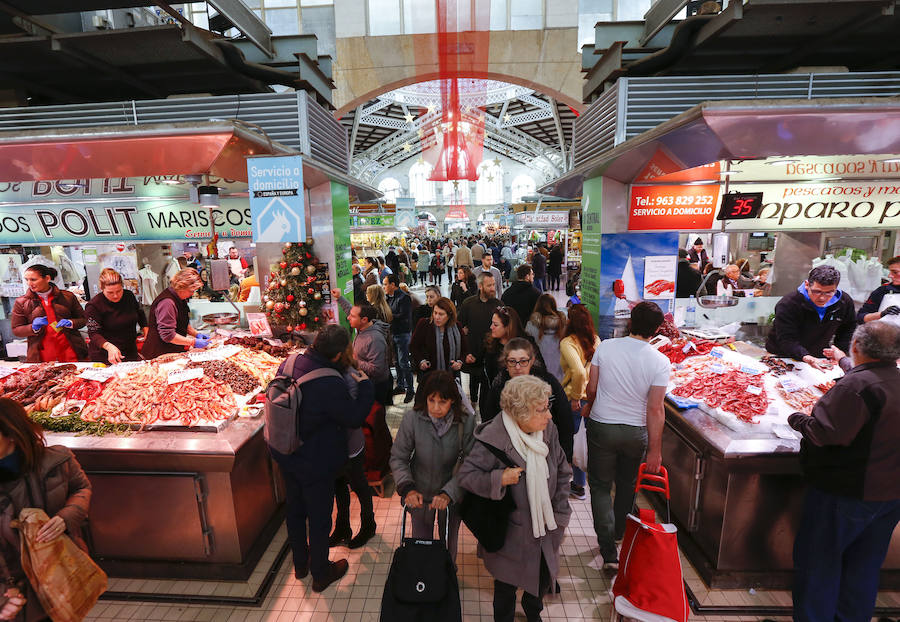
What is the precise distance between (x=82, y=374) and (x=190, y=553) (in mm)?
1901

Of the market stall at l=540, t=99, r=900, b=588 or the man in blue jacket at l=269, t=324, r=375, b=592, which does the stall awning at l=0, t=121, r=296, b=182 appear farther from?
the market stall at l=540, t=99, r=900, b=588

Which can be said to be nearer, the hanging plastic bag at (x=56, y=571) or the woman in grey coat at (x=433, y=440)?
the hanging plastic bag at (x=56, y=571)

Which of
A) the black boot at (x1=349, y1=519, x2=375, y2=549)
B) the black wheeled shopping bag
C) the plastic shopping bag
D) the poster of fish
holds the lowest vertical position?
the black boot at (x1=349, y1=519, x2=375, y2=549)

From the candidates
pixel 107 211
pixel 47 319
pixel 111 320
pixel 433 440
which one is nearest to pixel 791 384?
pixel 433 440

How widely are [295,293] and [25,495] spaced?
3.25m

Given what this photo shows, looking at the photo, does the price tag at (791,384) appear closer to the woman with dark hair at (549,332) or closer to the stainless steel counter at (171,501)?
the woman with dark hair at (549,332)

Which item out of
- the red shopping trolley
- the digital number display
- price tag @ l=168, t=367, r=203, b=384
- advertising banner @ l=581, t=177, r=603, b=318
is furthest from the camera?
advertising banner @ l=581, t=177, r=603, b=318

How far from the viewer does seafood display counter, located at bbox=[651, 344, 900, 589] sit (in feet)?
8.91

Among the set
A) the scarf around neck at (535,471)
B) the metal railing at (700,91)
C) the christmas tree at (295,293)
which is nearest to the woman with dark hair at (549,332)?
the scarf around neck at (535,471)

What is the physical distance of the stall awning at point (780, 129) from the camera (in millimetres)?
2885

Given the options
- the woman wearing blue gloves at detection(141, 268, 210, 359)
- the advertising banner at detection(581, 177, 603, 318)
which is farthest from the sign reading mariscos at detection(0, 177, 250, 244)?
the advertising banner at detection(581, 177, 603, 318)

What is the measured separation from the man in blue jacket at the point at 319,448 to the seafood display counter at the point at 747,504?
7.73ft

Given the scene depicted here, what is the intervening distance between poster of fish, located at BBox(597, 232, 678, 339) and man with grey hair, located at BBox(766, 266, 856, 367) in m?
1.44

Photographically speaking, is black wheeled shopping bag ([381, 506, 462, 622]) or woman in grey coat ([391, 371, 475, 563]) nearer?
black wheeled shopping bag ([381, 506, 462, 622])
